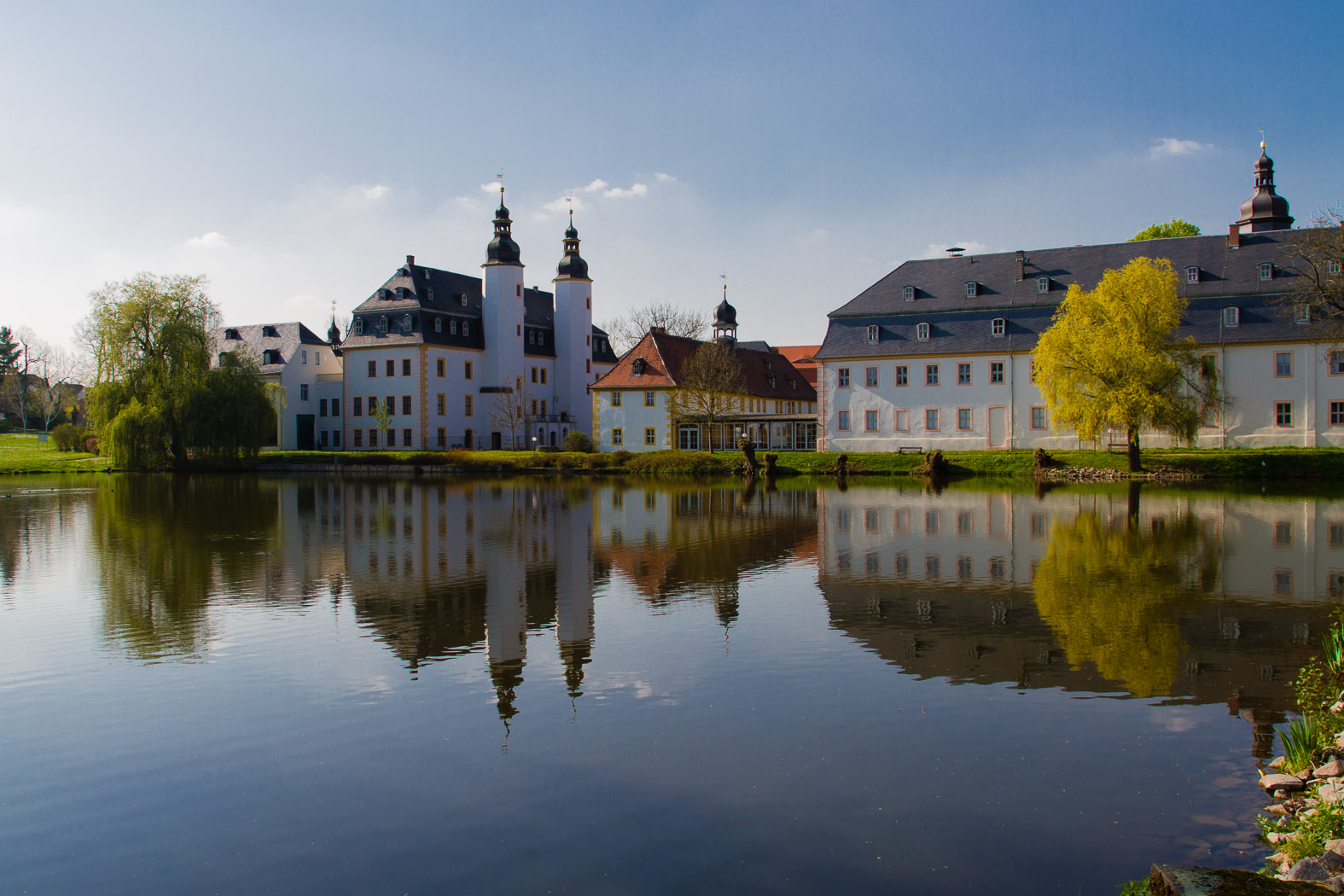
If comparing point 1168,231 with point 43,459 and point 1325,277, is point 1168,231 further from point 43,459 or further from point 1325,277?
point 43,459

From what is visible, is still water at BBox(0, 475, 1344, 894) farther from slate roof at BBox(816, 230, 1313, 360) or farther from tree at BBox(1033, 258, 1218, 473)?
slate roof at BBox(816, 230, 1313, 360)

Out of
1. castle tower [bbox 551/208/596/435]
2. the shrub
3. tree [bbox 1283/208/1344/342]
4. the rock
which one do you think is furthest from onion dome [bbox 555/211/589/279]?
the rock

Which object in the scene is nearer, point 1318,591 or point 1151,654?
point 1151,654

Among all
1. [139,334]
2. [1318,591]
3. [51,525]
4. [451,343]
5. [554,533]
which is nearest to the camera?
[1318,591]

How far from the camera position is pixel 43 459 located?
62.1 meters

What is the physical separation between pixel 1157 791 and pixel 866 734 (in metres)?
2.18

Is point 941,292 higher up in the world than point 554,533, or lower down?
higher up

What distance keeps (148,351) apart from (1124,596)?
54230mm

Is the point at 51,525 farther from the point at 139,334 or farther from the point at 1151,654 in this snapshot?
the point at 139,334

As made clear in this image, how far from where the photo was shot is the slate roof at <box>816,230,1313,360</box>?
47.8m

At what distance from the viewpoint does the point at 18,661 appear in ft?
36.3

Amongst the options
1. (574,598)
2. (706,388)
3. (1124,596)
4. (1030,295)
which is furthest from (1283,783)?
(706,388)

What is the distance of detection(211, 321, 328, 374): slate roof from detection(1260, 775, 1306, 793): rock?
243ft

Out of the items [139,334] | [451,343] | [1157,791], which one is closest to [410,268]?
[451,343]
